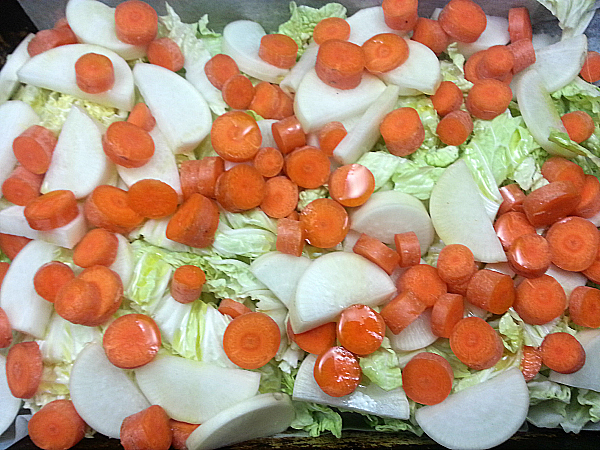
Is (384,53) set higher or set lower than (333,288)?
higher

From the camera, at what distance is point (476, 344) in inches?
51.9

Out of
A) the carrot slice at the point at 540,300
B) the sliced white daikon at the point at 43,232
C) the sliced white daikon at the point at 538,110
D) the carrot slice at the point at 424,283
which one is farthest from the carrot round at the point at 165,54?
the carrot slice at the point at 540,300

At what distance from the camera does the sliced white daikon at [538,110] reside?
154 cm

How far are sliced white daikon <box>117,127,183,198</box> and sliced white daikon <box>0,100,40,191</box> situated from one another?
36cm

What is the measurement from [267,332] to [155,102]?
2.67 ft

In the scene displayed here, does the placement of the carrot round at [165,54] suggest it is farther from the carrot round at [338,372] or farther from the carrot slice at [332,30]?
the carrot round at [338,372]

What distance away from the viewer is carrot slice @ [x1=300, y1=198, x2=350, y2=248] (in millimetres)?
1417

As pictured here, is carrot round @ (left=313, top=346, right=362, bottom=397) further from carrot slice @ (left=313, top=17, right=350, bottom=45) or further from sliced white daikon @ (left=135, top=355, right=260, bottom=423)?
carrot slice @ (left=313, top=17, right=350, bottom=45)

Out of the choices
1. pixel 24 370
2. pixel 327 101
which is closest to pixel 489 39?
pixel 327 101

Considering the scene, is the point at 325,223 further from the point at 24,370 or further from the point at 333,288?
the point at 24,370

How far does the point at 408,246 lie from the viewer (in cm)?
140

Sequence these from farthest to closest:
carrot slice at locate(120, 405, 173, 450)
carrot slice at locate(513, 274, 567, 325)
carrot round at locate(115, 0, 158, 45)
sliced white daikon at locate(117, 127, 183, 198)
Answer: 1. carrot round at locate(115, 0, 158, 45)
2. sliced white daikon at locate(117, 127, 183, 198)
3. carrot slice at locate(513, 274, 567, 325)
4. carrot slice at locate(120, 405, 173, 450)

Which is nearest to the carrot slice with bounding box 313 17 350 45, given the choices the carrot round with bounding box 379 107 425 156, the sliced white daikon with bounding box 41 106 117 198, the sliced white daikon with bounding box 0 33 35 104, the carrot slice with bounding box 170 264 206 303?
the carrot round with bounding box 379 107 425 156

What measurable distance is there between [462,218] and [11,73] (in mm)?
1580
